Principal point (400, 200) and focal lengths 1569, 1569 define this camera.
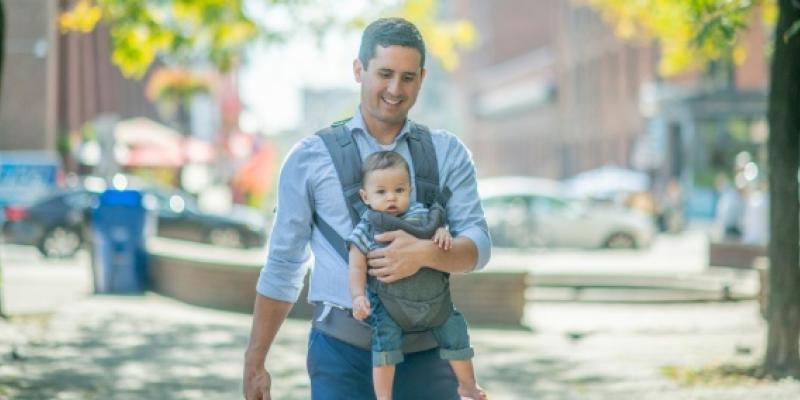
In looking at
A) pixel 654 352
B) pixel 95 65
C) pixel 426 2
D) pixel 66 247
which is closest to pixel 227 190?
pixel 95 65

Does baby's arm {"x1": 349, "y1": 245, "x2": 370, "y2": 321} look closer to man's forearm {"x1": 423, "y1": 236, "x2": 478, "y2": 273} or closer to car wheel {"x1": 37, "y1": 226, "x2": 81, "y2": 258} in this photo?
man's forearm {"x1": 423, "y1": 236, "x2": 478, "y2": 273}

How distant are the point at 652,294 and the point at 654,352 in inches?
249

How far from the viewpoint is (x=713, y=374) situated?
11.3 m

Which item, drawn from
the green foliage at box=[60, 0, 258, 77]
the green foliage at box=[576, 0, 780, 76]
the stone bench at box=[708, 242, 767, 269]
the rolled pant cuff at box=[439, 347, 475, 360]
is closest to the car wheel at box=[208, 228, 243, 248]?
the stone bench at box=[708, 242, 767, 269]

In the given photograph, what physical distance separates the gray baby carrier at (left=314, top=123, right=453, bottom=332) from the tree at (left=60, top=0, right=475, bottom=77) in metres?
14.1

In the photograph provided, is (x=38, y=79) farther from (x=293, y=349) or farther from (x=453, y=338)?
(x=453, y=338)

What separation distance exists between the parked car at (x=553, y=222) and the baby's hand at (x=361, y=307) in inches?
1136

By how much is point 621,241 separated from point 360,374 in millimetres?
30989

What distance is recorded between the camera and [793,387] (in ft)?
34.3

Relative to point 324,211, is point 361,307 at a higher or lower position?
lower

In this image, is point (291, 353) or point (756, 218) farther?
point (756, 218)

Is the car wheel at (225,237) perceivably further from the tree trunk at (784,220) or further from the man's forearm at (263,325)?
the man's forearm at (263,325)

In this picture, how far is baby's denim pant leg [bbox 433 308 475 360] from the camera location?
14.0ft

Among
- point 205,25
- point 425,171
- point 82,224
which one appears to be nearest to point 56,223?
point 82,224
